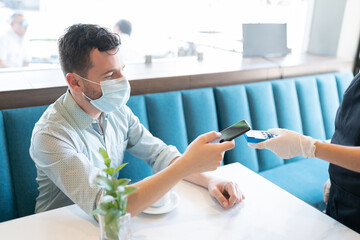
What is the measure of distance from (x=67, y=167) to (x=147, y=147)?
464 millimetres

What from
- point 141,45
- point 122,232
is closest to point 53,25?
point 141,45

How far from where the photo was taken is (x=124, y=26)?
2.57 m

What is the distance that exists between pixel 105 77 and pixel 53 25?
4.48 feet

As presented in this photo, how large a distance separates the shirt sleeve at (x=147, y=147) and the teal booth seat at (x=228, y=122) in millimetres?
220

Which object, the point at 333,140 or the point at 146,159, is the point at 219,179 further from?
the point at 333,140

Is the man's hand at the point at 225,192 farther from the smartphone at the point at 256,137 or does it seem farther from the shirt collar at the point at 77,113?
the shirt collar at the point at 77,113

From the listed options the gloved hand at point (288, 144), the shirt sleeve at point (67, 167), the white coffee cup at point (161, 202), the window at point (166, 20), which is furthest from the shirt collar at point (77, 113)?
the window at point (166, 20)

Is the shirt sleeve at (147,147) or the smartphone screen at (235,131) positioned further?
the shirt sleeve at (147,147)

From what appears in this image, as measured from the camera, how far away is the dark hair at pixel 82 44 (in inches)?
47.7

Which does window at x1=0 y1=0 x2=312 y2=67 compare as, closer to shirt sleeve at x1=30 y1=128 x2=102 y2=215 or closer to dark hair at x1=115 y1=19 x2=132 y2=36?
dark hair at x1=115 y1=19 x2=132 y2=36

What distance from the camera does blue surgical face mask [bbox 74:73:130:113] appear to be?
4.14ft

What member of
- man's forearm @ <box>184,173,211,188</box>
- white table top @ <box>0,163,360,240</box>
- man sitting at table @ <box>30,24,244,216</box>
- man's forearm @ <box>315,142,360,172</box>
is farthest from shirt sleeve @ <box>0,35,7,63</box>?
man's forearm @ <box>315,142,360,172</box>

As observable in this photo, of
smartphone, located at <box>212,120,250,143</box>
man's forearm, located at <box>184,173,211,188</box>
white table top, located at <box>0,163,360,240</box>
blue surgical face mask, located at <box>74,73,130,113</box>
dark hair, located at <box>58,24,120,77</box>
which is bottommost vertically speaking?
white table top, located at <box>0,163,360,240</box>

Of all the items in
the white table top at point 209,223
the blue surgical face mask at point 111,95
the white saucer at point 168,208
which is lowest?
the white table top at point 209,223
